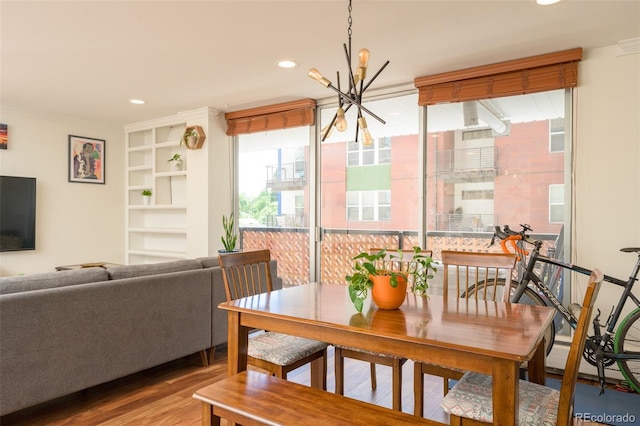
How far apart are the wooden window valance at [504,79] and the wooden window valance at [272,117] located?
1291 millimetres

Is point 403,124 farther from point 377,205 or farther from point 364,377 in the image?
point 364,377

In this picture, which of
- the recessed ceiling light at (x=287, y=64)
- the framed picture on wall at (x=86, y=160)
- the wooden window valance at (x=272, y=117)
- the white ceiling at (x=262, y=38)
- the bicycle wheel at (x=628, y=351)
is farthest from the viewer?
the framed picture on wall at (x=86, y=160)

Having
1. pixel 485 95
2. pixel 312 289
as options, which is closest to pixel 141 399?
pixel 312 289

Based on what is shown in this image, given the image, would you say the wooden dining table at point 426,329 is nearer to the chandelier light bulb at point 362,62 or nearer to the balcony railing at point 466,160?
the chandelier light bulb at point 362,62

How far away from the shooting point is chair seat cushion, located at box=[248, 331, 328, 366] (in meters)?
2.12

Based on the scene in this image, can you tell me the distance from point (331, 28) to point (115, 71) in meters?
2.12

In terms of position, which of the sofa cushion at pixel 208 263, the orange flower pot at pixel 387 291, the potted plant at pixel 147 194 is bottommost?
the sofa cushion at pixel 208 263

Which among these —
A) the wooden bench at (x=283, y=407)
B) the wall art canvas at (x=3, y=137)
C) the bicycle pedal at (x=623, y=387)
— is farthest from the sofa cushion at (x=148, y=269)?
the wall art canvas at (x=3, y=137)

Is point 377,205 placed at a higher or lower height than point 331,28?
lower

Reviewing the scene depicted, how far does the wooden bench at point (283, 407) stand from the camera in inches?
60.7

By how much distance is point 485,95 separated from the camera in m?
3.49

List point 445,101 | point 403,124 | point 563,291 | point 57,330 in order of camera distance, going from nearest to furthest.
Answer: point 57,330 < point 563,291 < point 445,101 < point 403,124

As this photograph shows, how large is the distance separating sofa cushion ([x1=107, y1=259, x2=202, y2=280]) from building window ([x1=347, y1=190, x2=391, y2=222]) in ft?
5.84

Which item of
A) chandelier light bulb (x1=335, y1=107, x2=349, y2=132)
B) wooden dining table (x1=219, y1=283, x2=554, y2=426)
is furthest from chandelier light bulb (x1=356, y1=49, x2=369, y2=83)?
wooden dining table (x1=219, y1=283, x2=554, y2=426)
